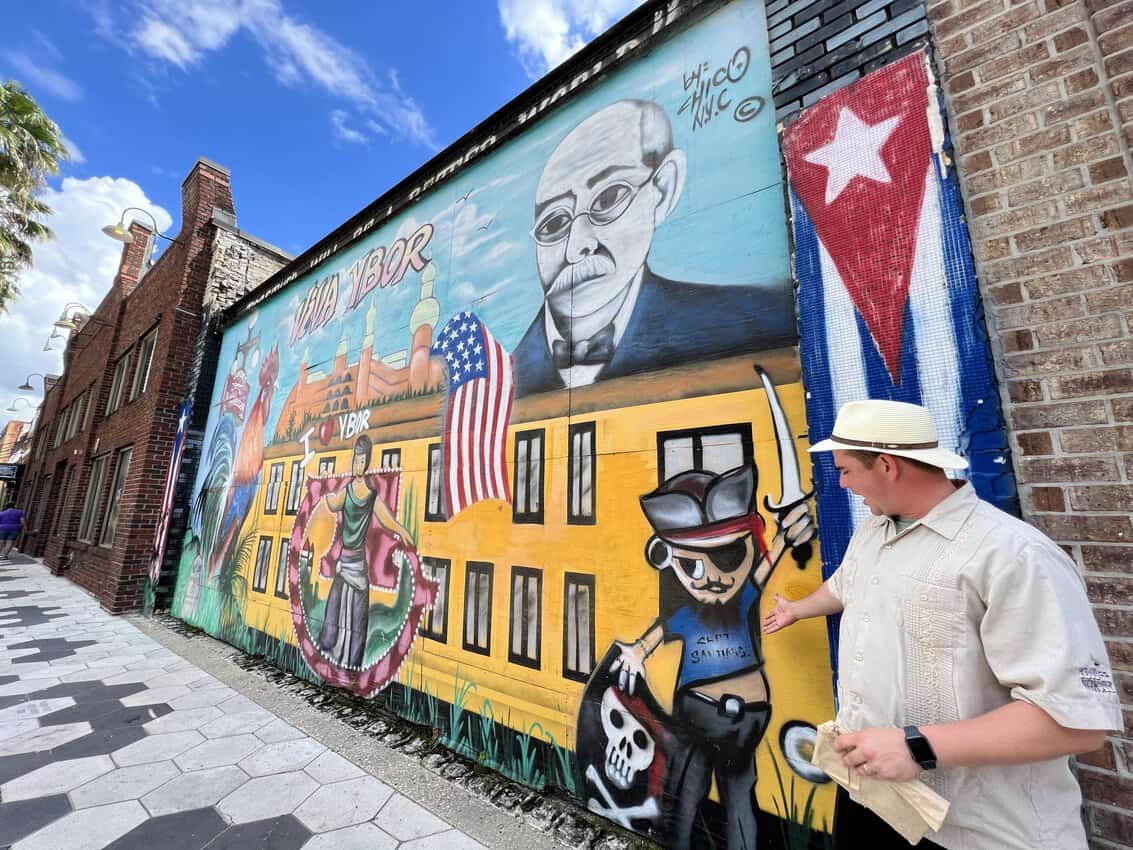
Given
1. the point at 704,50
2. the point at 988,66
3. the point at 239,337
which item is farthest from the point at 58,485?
the point at 988,66

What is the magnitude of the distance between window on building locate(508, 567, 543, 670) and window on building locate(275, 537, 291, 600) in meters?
3.31

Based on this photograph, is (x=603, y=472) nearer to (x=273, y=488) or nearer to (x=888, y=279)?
(x=888, y=279)

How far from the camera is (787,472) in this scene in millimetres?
2137

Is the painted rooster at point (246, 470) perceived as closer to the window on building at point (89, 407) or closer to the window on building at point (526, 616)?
the window on building at point (526, 616)

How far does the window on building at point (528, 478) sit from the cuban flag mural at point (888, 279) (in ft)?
5.31

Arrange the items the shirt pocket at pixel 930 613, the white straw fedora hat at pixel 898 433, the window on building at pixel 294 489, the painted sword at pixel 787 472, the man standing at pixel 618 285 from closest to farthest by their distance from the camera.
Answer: the shirt pocket at pixel 930 613 → the white straw fedora hat at pixel 898 433 → the painted sword at pixel 787 472 → the man standing at pixel 618 285 → the window on building at pixel 294 489

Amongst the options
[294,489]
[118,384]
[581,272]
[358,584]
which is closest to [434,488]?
[358,584]

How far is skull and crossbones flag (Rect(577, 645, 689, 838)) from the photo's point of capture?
7.38 ft

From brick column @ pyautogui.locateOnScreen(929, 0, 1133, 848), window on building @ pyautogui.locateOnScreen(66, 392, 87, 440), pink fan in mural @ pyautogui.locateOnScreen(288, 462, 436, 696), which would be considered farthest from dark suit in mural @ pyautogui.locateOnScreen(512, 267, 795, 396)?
window on building @ pyautogui.locateOnScreen(66, 392, 87, 440)

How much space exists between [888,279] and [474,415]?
2.62m

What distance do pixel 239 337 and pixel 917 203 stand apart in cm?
840

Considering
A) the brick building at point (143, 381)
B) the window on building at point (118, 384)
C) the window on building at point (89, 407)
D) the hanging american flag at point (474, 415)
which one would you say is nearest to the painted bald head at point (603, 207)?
the hanging american flag at point (474, 415)

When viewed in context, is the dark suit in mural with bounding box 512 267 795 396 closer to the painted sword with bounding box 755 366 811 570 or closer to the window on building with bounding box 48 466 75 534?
the painted sword with bounding box 755 366 811 570

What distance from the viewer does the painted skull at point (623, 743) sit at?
2332 millimetres
